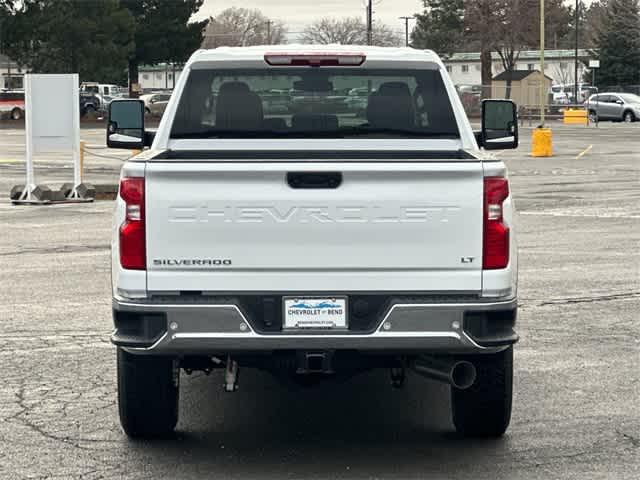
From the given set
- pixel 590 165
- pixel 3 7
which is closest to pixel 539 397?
pixel 590 165

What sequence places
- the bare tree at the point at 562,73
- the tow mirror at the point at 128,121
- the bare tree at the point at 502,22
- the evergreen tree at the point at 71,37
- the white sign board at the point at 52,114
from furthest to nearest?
the bare tree at the point at 562,73 → the bare tree at the point at 502,22 → the evergreen tree at the point at 71,37 → the white sign board at the point at 52,114 → the tow mirror at the point at 128,121

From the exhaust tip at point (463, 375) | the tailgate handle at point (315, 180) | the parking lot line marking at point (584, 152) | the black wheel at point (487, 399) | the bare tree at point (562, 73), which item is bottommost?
the parking lot line marking at point (584, 152)

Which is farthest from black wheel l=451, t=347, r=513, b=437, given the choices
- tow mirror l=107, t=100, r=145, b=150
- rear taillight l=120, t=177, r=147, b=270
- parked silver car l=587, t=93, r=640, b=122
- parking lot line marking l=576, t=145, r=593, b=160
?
parked silver car l=587, t=93, r=640, b=122

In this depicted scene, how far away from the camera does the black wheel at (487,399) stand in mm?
6699

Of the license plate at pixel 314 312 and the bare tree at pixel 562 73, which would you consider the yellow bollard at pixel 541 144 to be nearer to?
the license plate at pixel 314 312

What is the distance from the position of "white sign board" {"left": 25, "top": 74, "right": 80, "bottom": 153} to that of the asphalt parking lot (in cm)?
949

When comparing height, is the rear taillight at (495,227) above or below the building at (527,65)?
below

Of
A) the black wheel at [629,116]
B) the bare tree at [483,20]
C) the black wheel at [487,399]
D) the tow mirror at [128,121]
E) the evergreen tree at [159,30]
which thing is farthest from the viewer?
the bare tree at [483,20]

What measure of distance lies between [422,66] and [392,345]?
2074mm

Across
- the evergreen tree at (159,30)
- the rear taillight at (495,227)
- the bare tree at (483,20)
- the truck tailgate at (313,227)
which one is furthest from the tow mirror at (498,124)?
the bare tree at (483,20)

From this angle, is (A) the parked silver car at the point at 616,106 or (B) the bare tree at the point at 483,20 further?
(B) the bare tree at the point at 483,20

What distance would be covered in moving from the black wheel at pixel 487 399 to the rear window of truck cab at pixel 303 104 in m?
1.47

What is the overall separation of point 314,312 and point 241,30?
165 m

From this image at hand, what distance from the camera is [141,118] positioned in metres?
8.62
